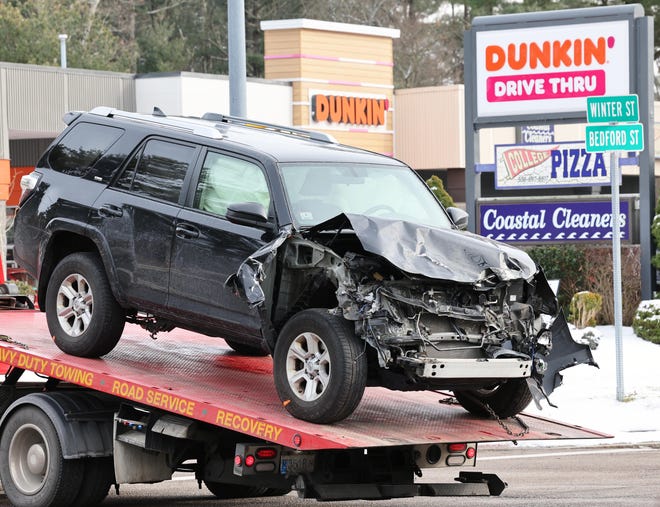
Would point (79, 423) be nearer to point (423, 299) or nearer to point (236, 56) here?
point (423, 299)

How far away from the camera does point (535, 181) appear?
22297 millimetres

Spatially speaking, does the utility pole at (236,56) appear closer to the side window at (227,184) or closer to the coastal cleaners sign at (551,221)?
the side window at (227,184)

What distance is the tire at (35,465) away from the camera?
29.4 ft

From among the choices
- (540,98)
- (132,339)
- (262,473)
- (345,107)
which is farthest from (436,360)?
(345,107)

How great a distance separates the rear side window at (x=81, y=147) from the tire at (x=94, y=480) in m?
2.23

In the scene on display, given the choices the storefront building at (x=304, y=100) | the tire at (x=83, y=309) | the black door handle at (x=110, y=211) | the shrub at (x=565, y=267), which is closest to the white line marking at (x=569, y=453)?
the tire at (x=83, y=309)

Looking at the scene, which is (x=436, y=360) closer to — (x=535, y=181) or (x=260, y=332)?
(x=260, y=332)

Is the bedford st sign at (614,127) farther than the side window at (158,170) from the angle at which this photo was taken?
Yes

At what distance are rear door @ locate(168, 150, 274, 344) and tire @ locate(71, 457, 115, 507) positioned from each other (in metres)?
1.14

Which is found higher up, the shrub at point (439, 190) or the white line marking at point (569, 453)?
the shrub at point (439, 190)

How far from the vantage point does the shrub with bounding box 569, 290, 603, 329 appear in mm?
20125

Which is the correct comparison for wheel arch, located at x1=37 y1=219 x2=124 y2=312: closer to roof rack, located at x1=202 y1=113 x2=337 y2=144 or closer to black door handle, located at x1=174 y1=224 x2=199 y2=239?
black door handle, located at x1=174 y1=224 x2=199 y2=239

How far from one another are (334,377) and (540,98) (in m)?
14.7

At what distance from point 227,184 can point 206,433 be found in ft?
5.60
